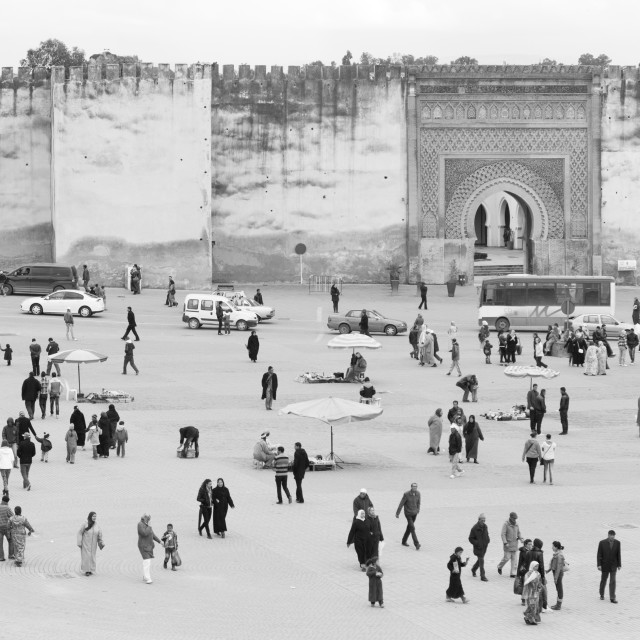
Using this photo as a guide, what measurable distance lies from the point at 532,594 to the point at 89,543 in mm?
4584

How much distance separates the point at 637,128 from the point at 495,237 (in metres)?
27.7

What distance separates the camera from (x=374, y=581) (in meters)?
15.2

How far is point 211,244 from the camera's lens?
46469 millimetres

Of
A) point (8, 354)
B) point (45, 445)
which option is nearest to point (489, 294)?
point (8, 354)

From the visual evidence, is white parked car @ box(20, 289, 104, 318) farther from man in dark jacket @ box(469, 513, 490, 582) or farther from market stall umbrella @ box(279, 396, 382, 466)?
man in dark jacket @ box(469, 513, 490, 582)

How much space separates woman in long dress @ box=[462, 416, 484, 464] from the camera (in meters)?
22.3

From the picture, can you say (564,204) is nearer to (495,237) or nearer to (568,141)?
(568,141)

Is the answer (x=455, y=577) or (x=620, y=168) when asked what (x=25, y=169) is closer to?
(x=620, y=168)

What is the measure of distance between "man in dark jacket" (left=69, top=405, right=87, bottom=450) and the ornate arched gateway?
26.0 metres

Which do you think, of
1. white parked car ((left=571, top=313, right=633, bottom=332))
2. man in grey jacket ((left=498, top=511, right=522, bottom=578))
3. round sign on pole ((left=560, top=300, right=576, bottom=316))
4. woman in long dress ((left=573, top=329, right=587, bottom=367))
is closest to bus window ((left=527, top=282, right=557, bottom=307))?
white parked car ((left=571, top=313, right=633, bottom=332))

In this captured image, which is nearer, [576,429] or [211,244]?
[576,429]

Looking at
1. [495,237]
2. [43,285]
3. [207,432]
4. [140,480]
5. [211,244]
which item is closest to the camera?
[140,480]

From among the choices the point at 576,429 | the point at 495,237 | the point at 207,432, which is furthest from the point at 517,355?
the point at 495,237

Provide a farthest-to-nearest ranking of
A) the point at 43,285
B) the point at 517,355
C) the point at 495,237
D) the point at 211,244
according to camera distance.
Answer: the point at 495,237 < the point at 211,244 < the point at 43,285 < the point at 517,355
